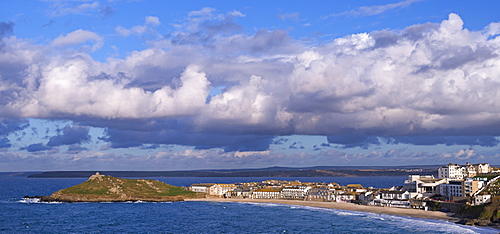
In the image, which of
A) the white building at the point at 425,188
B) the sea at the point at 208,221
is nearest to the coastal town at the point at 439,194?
the white building at the point at 425,188

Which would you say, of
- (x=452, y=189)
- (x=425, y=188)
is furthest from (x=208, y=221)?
(x=425, y=188)

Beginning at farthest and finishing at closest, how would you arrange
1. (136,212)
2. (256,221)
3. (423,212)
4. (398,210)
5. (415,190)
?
(415,190) → (136,212) → (398,210) → (423,212) → (256,221)

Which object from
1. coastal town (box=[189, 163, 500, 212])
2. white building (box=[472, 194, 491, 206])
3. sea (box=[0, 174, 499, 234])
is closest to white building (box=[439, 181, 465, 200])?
coastal town (box=[189, 163, 500, 212])

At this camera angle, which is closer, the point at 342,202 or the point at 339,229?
the point at 339,229

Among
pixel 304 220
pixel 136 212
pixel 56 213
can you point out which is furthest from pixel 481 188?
pixel 56 213

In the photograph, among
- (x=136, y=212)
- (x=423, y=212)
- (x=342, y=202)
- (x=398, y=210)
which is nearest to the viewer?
(x=423, y=212)

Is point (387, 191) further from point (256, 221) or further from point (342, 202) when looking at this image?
point (256, 221)

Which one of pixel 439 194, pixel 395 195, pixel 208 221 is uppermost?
pixel 439 194

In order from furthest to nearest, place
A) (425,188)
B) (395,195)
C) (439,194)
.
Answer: (425,188) < (395,195) < (439,194)

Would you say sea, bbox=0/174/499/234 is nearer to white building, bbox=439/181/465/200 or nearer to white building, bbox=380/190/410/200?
white building, bbox=380/190/410/200

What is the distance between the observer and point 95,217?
480 ft

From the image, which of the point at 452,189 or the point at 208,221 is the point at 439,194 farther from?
the point at 208,221

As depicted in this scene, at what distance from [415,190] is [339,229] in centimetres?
6927

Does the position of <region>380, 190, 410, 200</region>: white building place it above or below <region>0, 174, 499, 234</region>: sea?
above
